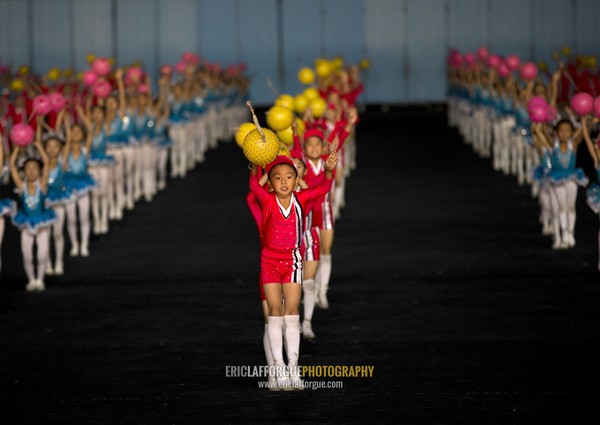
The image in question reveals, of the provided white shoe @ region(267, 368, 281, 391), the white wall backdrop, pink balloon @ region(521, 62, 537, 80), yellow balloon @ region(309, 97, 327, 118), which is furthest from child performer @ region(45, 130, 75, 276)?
the white wall backdrop

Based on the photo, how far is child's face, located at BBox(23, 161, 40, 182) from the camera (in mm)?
13656

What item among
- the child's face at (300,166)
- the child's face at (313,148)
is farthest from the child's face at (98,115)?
the child's face at (300,166)

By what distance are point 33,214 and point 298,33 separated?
35865 millimetres

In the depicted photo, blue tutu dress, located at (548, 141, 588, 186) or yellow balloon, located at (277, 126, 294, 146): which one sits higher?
yellow balloon, located at (277, 126, 294, 146)

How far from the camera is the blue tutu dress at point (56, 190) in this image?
15180 mm

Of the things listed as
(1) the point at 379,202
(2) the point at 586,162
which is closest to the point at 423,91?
(2) the point at 586,162

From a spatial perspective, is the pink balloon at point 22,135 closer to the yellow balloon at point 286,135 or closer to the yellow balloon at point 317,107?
the yellow balloon at point 317,107

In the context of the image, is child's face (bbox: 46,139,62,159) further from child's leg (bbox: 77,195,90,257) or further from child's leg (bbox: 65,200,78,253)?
child's leg (bbox: 77,195,90,257)

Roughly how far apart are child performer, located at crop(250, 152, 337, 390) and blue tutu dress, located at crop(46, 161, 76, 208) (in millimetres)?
6533

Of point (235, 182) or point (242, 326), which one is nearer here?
point (242, 326)

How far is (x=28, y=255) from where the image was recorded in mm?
13836

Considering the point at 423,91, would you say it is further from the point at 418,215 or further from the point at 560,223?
the point at 560,223

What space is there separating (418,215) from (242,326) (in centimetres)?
837

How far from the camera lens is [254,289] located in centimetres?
1377
